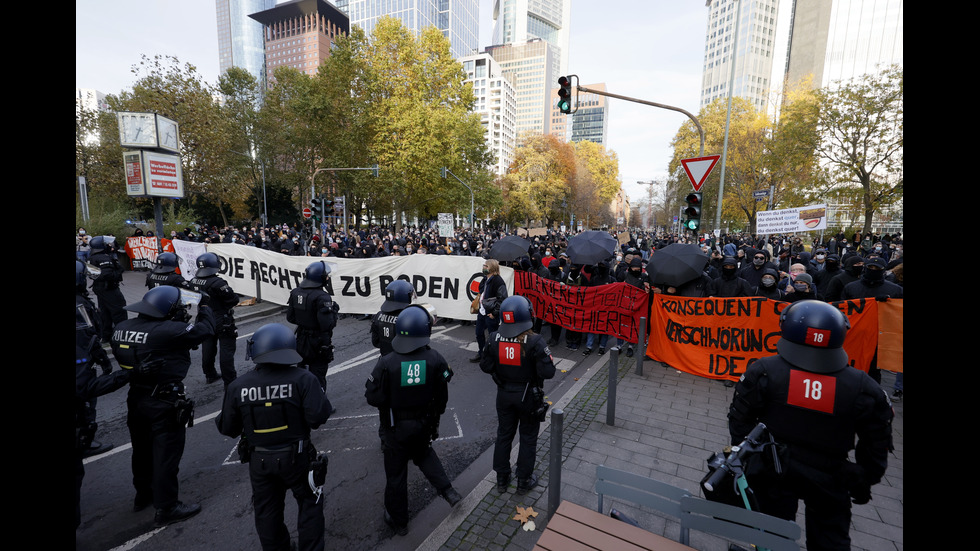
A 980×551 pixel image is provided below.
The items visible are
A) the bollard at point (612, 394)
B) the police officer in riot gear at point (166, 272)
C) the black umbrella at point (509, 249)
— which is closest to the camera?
the bollard at point (612, 394)

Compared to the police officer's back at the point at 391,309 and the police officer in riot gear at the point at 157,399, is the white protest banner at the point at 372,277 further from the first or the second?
the police officer in riot gear at the point at 157,399

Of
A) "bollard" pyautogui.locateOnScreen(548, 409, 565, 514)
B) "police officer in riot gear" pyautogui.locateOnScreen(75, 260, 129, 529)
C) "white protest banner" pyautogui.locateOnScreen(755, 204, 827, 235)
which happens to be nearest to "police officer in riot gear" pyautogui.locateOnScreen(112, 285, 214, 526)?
"police officer in riot gear" pyautogui.locateOnScreen(75, 260, 129, 529)

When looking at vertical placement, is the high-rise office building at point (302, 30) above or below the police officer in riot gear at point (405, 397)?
above

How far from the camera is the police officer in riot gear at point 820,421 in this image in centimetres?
258

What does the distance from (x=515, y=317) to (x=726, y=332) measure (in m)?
4.39

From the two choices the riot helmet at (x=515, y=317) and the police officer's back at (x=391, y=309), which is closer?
the riot helmet at (x=515, y=317)

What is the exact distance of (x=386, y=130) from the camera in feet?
84.4

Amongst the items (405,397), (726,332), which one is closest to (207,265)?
(405,397)

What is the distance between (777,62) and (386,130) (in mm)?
82396

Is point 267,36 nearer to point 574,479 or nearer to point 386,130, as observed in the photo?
point 386,130

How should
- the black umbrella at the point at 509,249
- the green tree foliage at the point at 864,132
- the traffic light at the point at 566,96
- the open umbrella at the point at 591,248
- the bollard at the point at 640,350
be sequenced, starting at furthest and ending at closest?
the green tree foliage at the point at 864,132
the black umbrella at the point at 509,249
the traffic light at the point at 566,96
the open umbrella at the point at 591,248
the bollard at the point at 640,350

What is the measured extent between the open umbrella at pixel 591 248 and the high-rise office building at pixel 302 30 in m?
124

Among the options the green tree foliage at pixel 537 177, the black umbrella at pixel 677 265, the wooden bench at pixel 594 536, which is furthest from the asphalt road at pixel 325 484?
the green tree foliage at pixel 537 177
